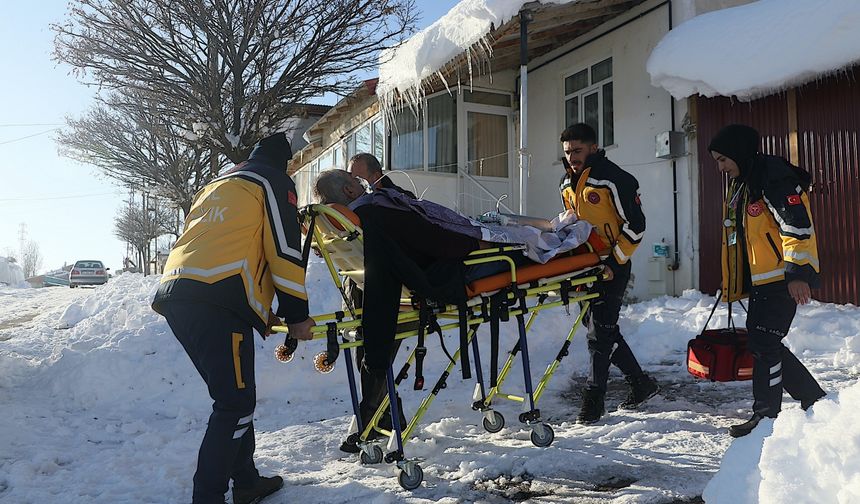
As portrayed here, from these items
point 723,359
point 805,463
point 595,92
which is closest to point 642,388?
point 723,359

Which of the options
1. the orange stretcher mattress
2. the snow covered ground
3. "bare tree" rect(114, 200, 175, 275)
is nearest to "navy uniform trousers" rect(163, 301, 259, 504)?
the snow covered ground

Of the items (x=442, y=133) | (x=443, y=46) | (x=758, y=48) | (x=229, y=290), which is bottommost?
(x=229, y=290)

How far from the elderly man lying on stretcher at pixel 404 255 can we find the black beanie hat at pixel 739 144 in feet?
4.93

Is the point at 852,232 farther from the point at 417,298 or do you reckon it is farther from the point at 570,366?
the point at 417,298

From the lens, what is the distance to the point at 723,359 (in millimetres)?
3557

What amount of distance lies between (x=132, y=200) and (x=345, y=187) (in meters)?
48.7

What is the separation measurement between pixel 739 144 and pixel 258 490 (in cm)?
327

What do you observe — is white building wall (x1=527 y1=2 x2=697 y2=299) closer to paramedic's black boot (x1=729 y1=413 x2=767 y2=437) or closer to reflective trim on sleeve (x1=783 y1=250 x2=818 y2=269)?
paramedic's black boot (x1=729 y1=413 x2=767 y2=437)

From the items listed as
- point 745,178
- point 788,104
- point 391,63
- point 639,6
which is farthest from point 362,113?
point 745,178

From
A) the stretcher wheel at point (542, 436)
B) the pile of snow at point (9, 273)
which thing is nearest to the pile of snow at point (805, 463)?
the stretcher wheel at point (542, 436)

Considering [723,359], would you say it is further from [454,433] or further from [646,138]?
[646,138]

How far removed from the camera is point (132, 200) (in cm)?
4638

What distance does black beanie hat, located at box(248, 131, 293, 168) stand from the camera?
3.05 meters

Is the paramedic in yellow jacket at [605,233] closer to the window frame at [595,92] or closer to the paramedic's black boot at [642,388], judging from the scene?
the paramedic's black boot at [642,388]
